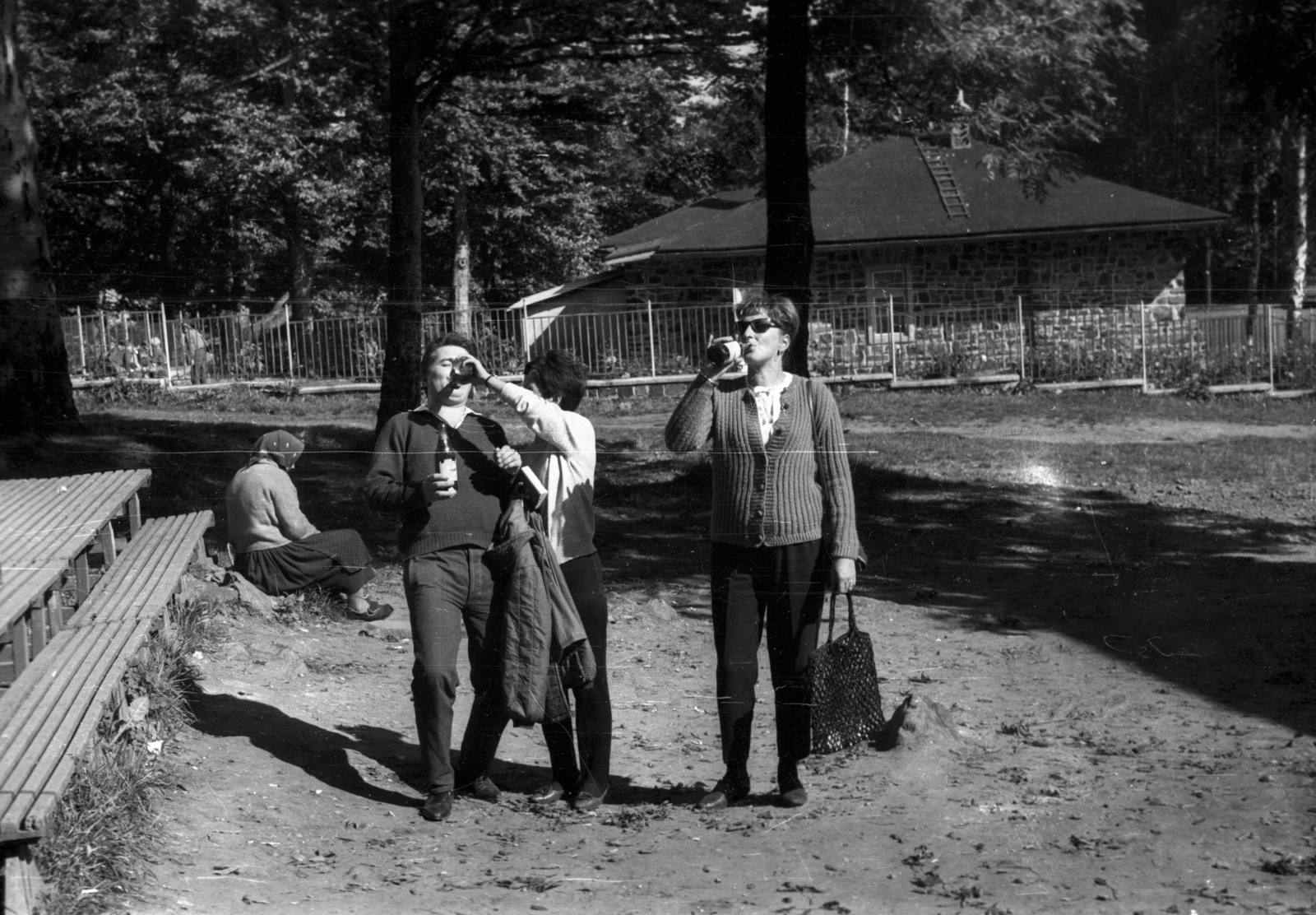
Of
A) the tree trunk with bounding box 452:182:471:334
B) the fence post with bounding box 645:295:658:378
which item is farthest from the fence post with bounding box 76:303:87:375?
the fence post with bounding box 645:295:658:378

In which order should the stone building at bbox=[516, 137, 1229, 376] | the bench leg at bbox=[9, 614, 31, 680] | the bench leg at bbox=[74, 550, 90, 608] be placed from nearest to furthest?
the bench leg at bbox=[9, 614, 31, 680] < the bench leg at bbox=[74, 550, 90, 608] < the stone building at bbox=[516, 137, 1229, 376]

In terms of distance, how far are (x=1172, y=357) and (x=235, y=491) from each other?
10.6m

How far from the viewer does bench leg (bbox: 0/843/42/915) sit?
8.85 ft

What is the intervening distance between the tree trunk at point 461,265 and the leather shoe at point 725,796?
1974 millimetres

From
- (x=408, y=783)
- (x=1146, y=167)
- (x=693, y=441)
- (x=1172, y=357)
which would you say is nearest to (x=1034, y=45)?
(x=1146, y=167)

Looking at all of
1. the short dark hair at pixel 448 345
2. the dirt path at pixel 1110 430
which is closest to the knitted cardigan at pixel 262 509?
the short dark hair at pixel 448 345

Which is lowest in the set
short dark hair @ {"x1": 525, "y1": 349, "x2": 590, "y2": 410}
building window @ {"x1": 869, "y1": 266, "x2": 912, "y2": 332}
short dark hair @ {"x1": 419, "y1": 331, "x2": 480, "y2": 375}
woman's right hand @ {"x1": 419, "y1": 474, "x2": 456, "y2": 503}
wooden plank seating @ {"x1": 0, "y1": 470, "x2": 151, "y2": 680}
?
wooden plank seating @ {"x1": 0, "y1": 470, "x2": 151, "y2": 680}

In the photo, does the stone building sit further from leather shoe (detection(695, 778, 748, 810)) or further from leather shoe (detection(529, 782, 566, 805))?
leather shoe (detection(695, 778, 748, 810))

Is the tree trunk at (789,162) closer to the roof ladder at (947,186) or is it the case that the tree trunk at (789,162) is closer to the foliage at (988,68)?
the foliage at (988,68)

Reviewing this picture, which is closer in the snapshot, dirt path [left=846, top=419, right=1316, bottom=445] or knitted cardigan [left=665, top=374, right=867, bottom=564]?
knitted cardigan [left=665, top=374, right=867, bottom=564]

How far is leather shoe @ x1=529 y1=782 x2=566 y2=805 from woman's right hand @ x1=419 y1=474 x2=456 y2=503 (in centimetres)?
98

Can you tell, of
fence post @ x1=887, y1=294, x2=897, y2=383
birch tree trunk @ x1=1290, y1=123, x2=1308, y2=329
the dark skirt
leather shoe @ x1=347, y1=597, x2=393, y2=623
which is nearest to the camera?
birch tree trunk @ x1=1290, y1=123, x2=1308, y2=329

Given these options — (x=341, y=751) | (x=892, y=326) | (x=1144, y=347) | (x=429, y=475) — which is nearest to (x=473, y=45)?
(x=429, y=475)

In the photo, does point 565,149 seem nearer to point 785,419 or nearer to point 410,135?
point 410,135
